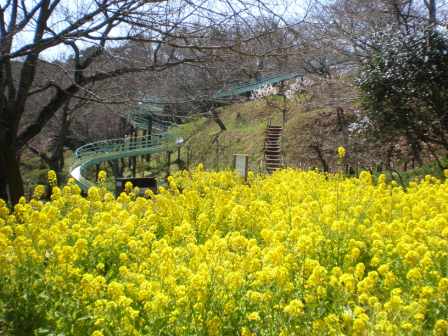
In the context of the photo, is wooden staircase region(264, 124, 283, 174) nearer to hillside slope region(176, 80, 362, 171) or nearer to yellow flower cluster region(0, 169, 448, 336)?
hillside slope region(176, 80, 362, 171)

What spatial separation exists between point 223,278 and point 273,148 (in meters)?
23.0

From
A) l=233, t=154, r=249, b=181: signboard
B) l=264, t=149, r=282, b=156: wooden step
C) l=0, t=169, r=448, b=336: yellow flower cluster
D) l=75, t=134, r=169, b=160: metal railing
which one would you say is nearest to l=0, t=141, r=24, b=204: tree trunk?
l=0, t=169, r=448, b=336: yellow flower cluster

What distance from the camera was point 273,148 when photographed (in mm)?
26016

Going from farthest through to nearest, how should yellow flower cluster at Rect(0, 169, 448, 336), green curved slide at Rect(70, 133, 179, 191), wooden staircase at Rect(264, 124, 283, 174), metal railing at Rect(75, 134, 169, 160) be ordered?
metal railing at Rect(75, 134, 169, 160) < green curved slide at Rect(70, 133, 179, 191) < wooden staircase at Rect(264, 124, 283, 174) < yellow flower cluster at Rect(0, 169, 448, 336)

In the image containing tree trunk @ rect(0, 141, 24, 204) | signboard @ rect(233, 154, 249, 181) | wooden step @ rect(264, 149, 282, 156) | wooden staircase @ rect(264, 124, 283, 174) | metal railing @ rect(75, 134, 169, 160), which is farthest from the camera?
metal railing @ rect(75, 134, 169, 160)

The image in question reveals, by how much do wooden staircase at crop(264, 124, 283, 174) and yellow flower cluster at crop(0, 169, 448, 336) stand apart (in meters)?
18.7

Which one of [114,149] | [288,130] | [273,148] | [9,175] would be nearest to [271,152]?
[273,148]

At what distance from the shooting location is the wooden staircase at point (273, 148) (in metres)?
24.5

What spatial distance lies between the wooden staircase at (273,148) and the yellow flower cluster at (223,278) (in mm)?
18664

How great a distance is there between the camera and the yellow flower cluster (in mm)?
2969

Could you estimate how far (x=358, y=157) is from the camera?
19609mm

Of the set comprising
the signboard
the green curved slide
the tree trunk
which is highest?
the green curved slide

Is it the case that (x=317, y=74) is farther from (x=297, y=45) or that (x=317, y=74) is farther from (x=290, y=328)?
(x=290, y=328)

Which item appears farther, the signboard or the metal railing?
the metal railing
